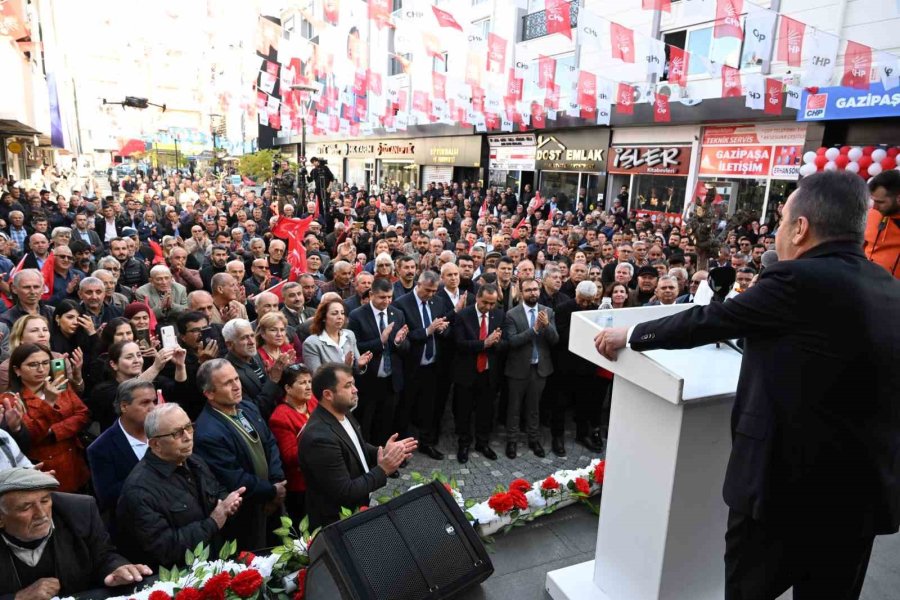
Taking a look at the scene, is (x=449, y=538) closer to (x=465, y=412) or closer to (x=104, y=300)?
(x=465, y=412)

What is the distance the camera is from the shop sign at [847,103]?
10516 millimetres

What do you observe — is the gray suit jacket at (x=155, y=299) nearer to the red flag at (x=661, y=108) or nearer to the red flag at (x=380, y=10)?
the red flag at (x=380, y=10)

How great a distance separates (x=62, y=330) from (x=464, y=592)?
4.23 m

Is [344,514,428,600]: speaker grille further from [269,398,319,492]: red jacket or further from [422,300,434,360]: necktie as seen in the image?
[422,300,434,360]: necktie

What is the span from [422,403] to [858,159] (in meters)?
10.4

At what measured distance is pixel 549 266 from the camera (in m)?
6.17

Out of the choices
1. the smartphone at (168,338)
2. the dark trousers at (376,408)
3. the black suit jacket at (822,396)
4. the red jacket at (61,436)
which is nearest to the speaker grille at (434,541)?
the black suit jacket at (822,396)

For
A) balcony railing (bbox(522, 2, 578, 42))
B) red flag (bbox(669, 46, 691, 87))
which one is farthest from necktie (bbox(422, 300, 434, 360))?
balcony railing (bbox(522, 2, 578, 42))

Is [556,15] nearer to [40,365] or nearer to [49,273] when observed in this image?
[49,273]

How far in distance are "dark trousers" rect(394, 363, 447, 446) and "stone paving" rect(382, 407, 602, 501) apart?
0.72 ft

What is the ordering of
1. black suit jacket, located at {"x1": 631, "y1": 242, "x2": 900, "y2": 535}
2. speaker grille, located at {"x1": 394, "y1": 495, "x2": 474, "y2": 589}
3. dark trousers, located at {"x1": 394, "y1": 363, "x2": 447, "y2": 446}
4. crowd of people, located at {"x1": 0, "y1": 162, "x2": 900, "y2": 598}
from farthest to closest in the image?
dark trousers, located at {"x1": 394, "y1": 363, "x2": 447, "y2": 446}
crowd of people, located at {"x1": 0, "y1": 162, "x2": 900, "y2": 598}
speaker grille, located at {"x1": 394, "y1": 495, "x2": 474, "y2": 589}
black suit jacket, located at {"x1": 631, "y1": 242, "x2": 900, "y2": 535}

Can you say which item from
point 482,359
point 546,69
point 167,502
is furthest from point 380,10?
point 167,502

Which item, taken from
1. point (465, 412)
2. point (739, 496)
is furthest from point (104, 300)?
point (739, 496)

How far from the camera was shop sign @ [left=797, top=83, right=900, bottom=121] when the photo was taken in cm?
1052
